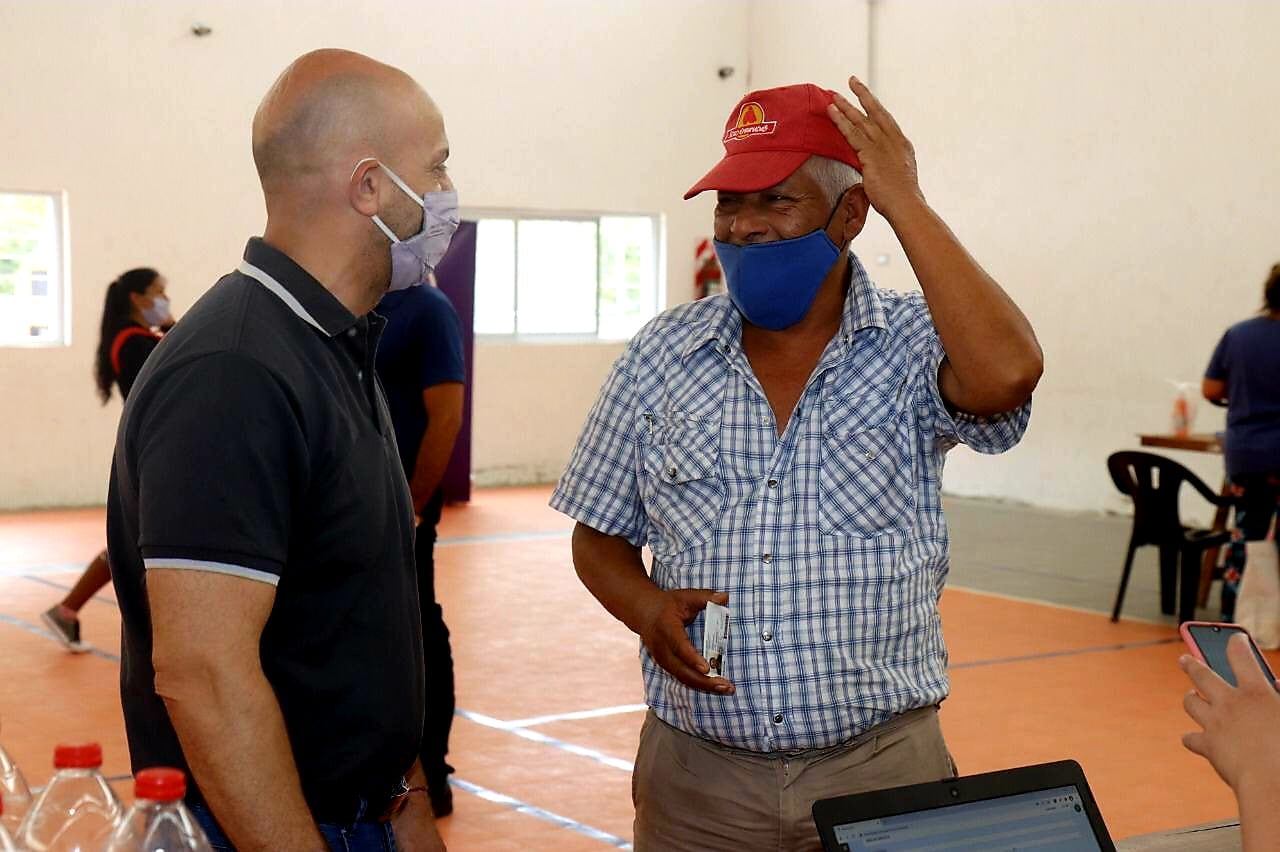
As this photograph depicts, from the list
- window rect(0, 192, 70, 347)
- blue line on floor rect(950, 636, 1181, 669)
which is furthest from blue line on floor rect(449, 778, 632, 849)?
window rect(0, 192, 70, 347)

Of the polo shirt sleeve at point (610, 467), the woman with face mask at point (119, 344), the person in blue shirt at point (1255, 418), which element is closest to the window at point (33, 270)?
the woman with face mask at point (119, 344)

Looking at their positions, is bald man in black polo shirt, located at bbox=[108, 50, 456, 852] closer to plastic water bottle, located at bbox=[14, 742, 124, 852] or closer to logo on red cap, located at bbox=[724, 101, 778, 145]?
plastic water bottle, located at bbox=[14, 742, 124, 852]

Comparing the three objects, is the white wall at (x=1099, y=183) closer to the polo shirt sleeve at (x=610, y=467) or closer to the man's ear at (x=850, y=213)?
the man's ear at (x=850, y=213)

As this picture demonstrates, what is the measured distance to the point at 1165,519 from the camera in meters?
7.80

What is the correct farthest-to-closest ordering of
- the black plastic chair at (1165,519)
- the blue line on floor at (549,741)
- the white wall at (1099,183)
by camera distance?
the white wall at (1099,183), the black plastic chair at (1165,519), the blue line on floor at (549,741)

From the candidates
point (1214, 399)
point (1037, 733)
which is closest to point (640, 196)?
point (1214, 399)

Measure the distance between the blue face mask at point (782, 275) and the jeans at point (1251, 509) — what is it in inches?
217

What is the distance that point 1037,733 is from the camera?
5.91 m

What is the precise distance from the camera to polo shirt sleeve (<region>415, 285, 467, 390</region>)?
14.7 ft

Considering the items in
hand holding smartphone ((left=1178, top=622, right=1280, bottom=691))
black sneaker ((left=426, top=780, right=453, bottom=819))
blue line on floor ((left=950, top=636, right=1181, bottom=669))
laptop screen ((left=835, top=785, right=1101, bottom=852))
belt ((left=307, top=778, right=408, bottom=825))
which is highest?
hand holding smartphone ((left=1178, top=622, right=1280, bottom=691))

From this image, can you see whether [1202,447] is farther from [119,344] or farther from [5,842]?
[5,842]

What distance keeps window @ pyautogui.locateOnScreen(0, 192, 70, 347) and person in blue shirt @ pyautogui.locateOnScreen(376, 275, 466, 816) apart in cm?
833

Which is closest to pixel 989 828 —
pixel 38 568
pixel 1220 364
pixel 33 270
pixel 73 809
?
pixel 73 809

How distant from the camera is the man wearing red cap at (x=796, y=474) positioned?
2252mm
